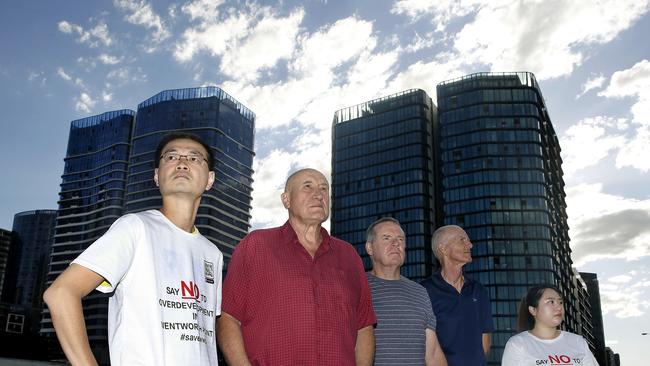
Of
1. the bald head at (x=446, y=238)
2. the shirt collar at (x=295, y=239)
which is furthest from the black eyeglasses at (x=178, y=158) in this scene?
the bald head at (x=446, y=238)

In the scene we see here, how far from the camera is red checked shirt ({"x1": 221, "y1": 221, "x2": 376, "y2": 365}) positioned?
3.64m

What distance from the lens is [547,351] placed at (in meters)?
5.49

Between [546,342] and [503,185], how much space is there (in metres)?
101

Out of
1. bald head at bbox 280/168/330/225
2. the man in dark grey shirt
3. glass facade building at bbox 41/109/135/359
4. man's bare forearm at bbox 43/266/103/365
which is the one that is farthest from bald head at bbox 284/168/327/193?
glass facade building at bbox 41/109/135/359

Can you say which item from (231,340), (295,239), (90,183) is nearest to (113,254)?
(231,340)

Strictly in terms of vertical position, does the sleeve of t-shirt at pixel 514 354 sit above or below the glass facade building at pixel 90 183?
below

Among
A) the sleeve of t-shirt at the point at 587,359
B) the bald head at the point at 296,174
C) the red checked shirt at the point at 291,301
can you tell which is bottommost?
the sleeve of t-shirt at the point at 587,359

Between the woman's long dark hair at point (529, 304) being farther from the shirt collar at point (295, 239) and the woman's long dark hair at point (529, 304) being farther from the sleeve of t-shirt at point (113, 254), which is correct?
the sleeve of t-shirt at point (113, 254)


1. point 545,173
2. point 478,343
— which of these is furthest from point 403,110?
point 478,343

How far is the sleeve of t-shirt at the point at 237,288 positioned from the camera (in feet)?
12.5

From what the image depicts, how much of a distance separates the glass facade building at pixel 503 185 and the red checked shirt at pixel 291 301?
96.4 metres

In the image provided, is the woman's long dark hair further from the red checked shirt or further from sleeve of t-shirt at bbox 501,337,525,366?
the red checked shirt

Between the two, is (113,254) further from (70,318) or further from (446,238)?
(446,238)

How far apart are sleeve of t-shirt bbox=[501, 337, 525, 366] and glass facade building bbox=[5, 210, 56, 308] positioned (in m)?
203
